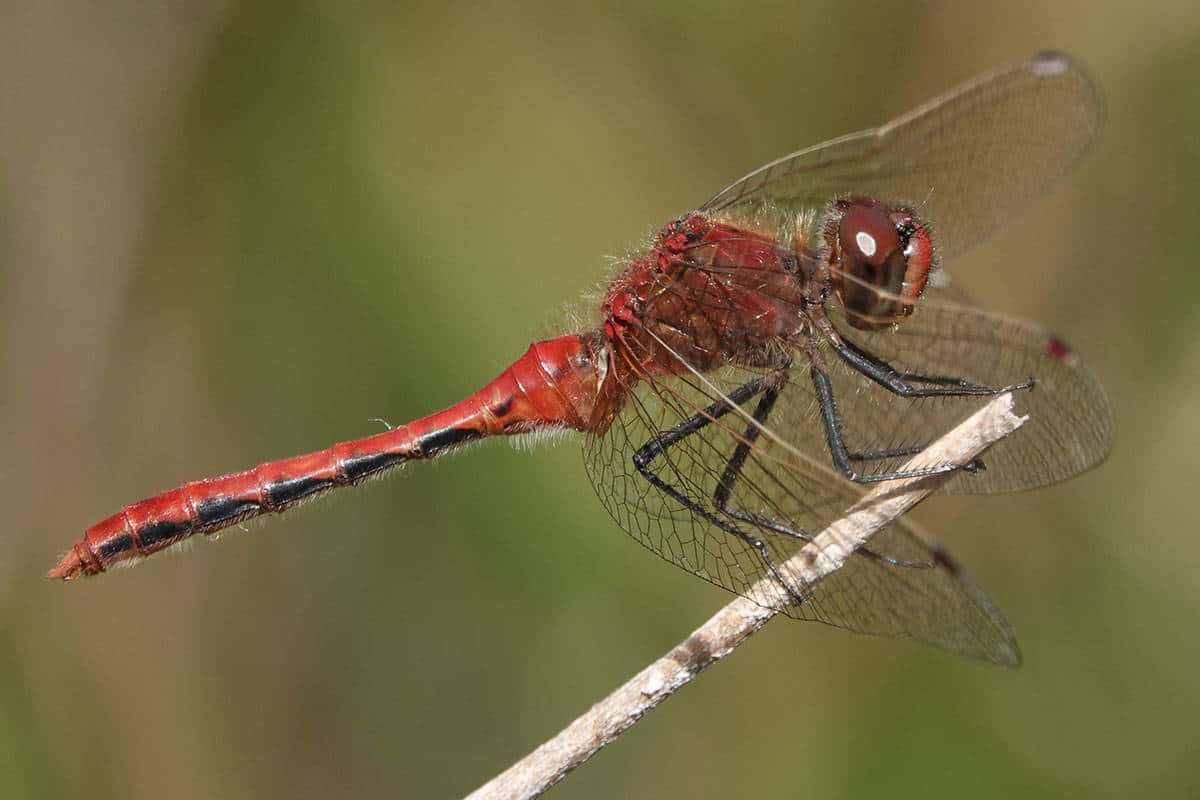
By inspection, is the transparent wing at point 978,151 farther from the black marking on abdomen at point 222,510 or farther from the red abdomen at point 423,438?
the black marking on abdomen at point 222,510

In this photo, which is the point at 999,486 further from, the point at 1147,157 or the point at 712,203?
the point at 1147,157

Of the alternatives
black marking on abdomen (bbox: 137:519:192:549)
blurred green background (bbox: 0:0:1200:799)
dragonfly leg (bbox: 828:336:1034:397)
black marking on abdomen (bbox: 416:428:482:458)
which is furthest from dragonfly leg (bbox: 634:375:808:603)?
black marking on abdomen (bbox: 137:519:192:549)

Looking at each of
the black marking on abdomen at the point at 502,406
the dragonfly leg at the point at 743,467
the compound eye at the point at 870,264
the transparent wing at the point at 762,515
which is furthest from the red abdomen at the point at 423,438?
the compound eye at the point at 870,264

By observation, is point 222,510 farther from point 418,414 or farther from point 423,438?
point 418,414

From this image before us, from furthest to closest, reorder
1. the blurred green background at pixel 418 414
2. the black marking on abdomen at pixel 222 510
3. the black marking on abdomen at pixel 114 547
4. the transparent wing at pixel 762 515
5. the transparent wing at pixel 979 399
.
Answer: the blurred green background at pixel 418 414 < the black marking on abdomen at pixel 222 510 < the black marking on abdomen at pixel 114 547 < the transparent wing at pixel 979 399 < the transparent wing at pixel 762 515

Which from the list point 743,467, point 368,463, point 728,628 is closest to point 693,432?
point 743,467
